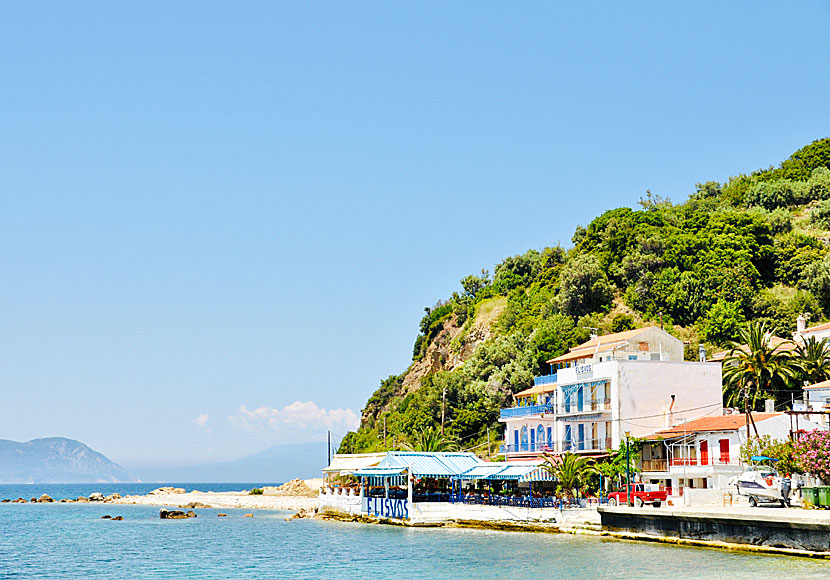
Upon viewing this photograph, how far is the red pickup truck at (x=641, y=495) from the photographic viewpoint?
157 ft

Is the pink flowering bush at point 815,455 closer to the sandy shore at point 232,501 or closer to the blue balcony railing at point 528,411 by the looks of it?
the blue balcony railing at point 528,411

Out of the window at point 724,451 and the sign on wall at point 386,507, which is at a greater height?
the window at point 724,451

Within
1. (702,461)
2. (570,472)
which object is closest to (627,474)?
(570,472)

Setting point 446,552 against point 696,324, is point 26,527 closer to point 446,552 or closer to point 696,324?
point 446,552

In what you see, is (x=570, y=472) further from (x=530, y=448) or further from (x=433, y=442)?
(x=433, y=442)

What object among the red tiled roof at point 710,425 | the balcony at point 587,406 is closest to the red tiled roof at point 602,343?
the balcony at point 587,406

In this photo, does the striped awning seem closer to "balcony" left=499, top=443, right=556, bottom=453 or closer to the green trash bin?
"balcony" left=499, top=443, right=556, bottom=453

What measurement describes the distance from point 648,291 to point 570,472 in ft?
127

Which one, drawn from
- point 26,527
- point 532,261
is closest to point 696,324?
point 532,261

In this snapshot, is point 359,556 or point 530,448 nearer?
point 359,556

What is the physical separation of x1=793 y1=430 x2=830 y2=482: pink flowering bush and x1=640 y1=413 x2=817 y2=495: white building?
4.19 metres

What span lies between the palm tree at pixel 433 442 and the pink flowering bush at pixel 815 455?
118ft

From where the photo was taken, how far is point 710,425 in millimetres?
52688

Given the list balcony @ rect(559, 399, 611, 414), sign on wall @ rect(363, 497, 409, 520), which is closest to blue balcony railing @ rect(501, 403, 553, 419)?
balcony @ rect(559, 399, 611, 414)
